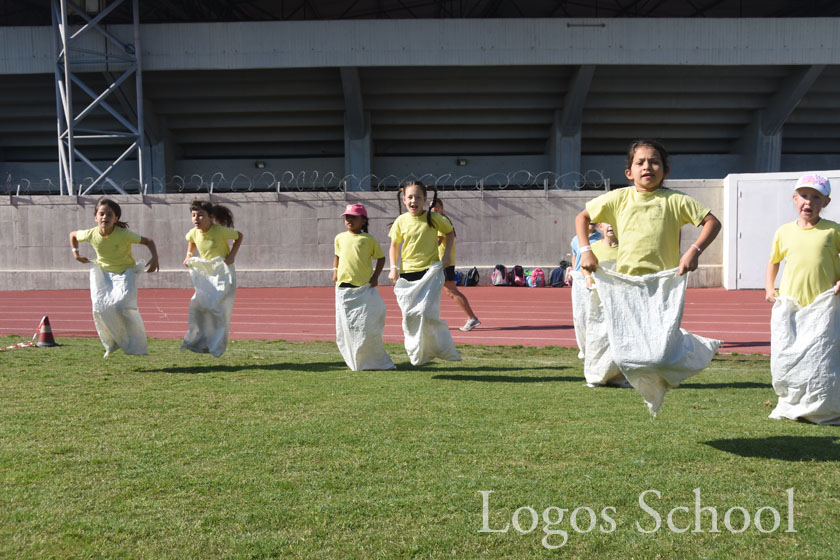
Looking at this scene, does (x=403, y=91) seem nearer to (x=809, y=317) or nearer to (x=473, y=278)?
(x=473, y=278)

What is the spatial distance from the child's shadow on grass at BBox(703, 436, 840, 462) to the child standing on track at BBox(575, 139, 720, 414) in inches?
→ 19.1

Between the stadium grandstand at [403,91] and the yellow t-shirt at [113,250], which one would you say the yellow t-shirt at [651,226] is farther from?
the stadium grandstand at [403,91]

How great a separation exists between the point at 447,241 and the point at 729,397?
3.17 m

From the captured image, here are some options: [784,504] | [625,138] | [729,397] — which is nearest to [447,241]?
[729,397]

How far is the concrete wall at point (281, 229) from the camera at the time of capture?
21.2 meters

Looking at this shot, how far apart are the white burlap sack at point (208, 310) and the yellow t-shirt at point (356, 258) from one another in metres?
1.39

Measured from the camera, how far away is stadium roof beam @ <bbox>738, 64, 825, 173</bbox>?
25.5m

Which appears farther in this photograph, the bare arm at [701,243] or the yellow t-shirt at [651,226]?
the yellow t-shirt at [651,226]

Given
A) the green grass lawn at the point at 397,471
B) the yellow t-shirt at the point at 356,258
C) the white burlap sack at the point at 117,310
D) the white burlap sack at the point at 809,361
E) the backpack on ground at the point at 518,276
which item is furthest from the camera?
the backpack on ground at the point at 518,276

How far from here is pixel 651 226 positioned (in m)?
4.71

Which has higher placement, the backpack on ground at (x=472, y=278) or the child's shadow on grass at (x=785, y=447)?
the backpack on ground at (x=472, y=278)

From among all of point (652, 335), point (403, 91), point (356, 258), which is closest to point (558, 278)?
point (403, 91)

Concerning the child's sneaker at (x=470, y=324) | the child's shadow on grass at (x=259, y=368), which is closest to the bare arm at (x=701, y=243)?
the child's shadow on grass at (x=259, y=368)

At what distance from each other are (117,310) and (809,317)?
20.7 feet
